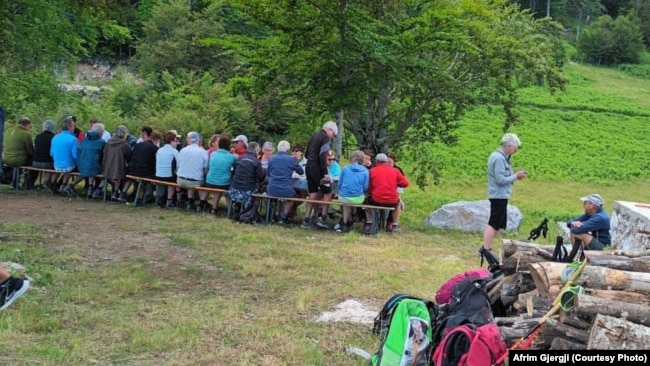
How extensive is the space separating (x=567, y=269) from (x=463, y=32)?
8.64 meters

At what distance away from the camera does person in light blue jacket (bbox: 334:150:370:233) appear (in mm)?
10305

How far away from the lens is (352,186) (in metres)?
10.3

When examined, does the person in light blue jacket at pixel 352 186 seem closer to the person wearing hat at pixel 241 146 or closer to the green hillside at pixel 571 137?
the person wearing hat at pixel 241 146

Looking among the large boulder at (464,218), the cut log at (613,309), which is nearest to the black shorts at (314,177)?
the large boulder at (464,218)

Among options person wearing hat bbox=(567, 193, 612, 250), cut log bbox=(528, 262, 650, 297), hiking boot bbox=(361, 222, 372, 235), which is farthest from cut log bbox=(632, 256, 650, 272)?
hiking boot bbox=(361, 222, 372, 235)

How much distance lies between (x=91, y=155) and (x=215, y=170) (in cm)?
270

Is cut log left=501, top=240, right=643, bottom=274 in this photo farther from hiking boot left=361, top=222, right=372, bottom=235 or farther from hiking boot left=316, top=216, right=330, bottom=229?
hiking boot left=316, top=216, right=330, bottom=229

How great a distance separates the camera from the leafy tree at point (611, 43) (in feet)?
214

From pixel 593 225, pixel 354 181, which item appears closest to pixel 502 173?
pixel 593 225

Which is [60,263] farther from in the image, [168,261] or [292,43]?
[292,43]

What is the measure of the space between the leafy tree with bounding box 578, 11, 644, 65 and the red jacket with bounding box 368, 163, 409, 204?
204 ft

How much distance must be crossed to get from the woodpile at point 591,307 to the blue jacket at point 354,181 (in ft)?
17.3

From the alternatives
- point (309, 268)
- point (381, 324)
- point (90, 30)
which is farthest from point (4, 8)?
point (381, 324)

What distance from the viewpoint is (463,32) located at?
12.4 meters
